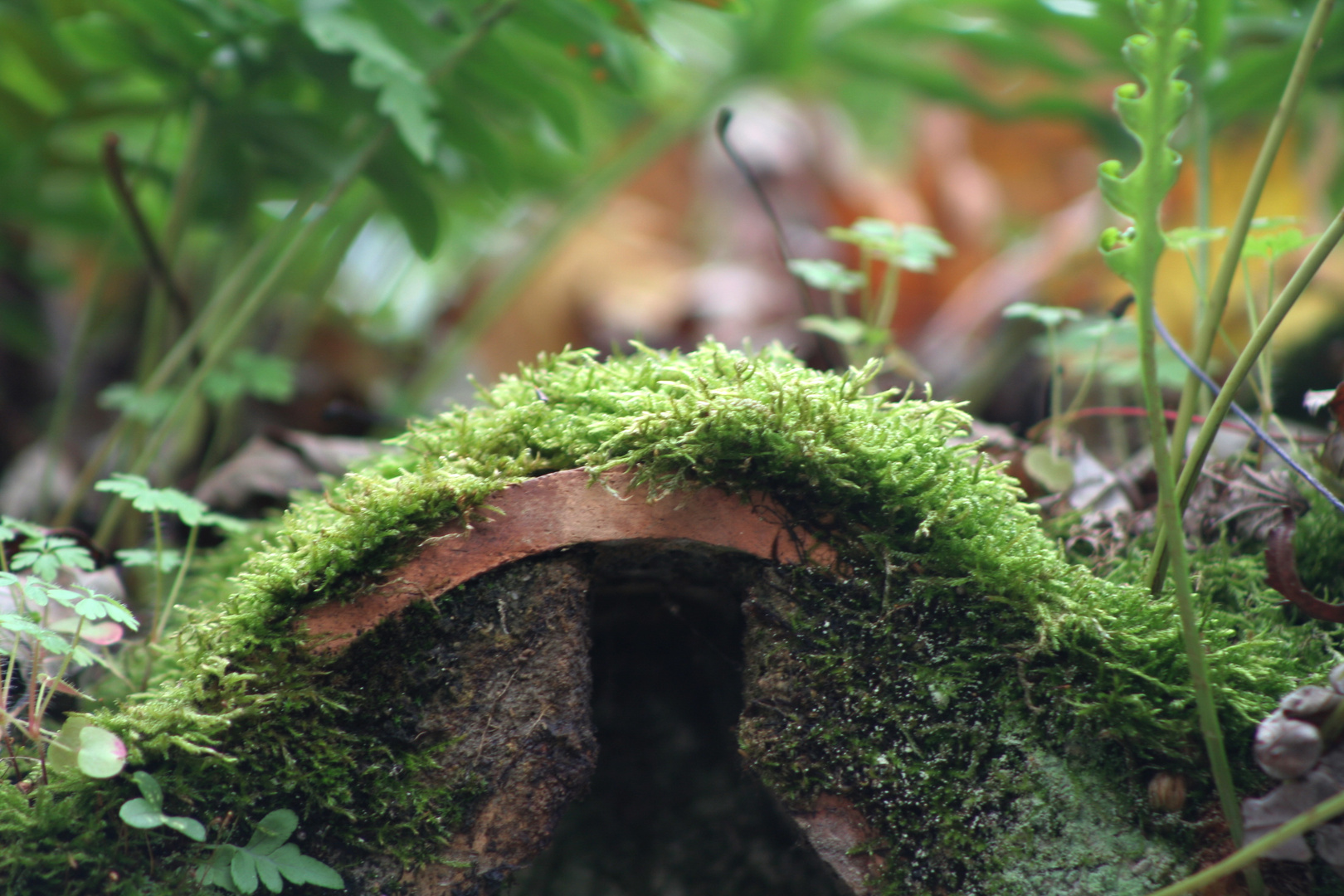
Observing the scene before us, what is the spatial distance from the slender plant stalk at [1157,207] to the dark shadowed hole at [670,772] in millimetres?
545

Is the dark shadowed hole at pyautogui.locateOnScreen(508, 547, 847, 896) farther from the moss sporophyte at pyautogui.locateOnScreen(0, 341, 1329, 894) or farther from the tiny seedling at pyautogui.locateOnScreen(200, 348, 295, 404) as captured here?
the tiny seedling at pyautogui.locateOnScreen(200, 348, 295, 404)

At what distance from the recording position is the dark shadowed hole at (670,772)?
49.7 inches

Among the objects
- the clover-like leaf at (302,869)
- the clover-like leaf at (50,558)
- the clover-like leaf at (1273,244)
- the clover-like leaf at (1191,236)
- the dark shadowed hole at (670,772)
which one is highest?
the clover-like leaf at (1191,236)

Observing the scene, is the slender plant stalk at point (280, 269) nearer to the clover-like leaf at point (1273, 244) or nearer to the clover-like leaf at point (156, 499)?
the clover-like leaf at point (156, 499)

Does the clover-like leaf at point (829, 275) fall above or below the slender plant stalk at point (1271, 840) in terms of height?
above

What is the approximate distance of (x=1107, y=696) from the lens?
882mm

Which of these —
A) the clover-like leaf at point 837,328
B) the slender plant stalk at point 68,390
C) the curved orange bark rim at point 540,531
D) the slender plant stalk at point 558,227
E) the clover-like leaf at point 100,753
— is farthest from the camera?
the slender plant stalk at point 558,227

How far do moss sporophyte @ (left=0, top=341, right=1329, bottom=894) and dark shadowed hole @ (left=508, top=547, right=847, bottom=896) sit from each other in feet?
0.71

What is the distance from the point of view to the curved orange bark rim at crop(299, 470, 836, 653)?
3.11 feet

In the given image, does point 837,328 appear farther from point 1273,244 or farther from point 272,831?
point 272,831

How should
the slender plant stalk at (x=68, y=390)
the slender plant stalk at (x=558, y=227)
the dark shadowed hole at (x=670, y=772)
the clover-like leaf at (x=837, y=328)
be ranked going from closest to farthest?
the dark shadowed hole at (x=670, y=772) < the clover-like leaf at (x=837, y=328) < the slender plant stalk at (x=68, y=390) < the slender plant stalk at (x=558, y=227)

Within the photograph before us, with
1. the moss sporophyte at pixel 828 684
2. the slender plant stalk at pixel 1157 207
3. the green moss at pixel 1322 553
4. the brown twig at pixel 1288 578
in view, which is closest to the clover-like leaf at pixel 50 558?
the moss sporophyte at pixel 828 684

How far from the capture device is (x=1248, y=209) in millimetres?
915

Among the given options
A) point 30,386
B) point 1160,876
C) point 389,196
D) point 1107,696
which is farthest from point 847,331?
point 30,386
